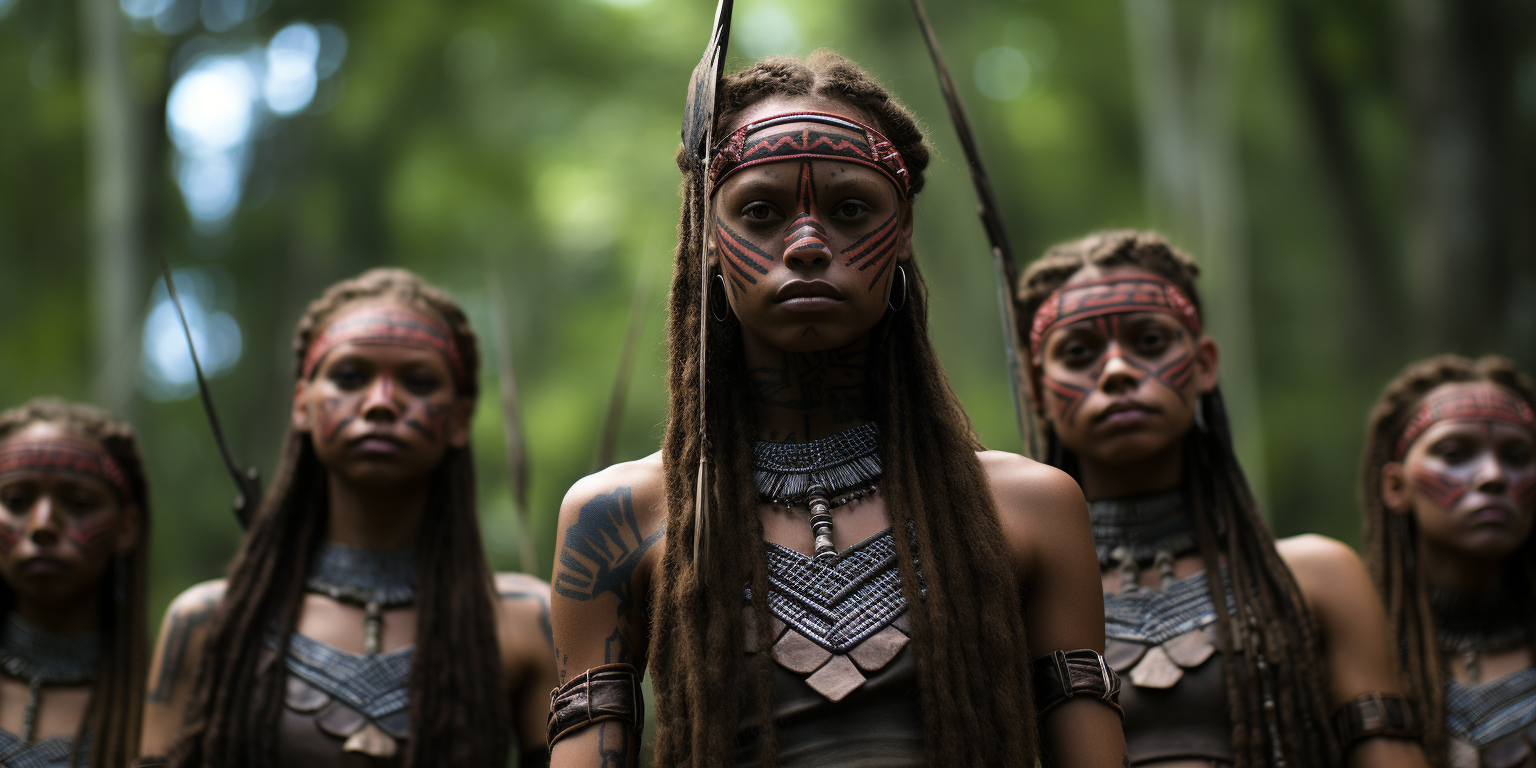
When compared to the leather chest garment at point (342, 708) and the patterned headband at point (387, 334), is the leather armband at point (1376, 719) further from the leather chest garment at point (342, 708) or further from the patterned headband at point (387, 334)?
the patterned headband at point (387, 334)

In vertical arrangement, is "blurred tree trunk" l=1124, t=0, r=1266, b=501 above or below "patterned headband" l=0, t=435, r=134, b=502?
above

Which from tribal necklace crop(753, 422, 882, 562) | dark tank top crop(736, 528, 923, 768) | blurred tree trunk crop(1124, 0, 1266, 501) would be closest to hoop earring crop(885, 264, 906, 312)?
tribal necklace crop(753, 422, 882, 562)

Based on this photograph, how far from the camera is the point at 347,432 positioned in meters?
5.12

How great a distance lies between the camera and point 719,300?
361cm

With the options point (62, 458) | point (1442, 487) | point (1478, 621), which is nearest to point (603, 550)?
point (62, 458)

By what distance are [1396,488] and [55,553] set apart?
5.26 meters

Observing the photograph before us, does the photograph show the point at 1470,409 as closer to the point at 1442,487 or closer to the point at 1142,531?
the point at 1442,487

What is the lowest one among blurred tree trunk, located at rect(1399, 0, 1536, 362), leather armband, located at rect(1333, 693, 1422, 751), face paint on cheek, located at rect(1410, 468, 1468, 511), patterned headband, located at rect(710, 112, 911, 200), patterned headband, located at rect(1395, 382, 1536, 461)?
leather armband, located at rect(1333, 693, 1422, 751)

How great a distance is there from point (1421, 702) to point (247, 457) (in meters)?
12.2

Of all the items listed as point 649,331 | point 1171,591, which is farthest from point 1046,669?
point 649,331

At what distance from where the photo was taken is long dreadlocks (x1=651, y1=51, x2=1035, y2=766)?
10.4ft

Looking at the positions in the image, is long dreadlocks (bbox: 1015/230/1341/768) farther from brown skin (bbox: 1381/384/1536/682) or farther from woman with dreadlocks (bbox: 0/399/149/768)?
woman with dreadlocks (bbox: 0/399/149/768)

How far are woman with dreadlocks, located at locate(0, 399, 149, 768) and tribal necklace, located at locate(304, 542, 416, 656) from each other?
3.65ft

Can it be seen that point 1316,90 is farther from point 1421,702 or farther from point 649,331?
point 1421,702
